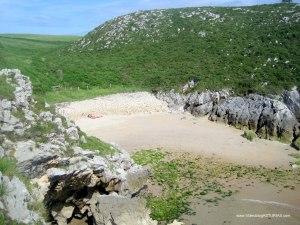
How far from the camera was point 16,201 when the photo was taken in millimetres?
18406

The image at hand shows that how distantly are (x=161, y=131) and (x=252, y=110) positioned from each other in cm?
1114

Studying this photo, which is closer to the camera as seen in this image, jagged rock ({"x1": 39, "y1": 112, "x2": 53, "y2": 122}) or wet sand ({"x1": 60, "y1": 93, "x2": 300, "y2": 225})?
jagged rock ({"x1": 39, "y1": 112, "x2": 53, "y2": 122})

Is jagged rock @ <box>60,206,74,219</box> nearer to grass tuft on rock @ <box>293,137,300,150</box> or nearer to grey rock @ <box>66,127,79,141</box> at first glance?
grey rock @ <box>66,127,79,141</box>

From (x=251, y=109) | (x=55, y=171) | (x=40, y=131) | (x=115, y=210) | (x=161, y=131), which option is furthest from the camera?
(x=251, y=109)

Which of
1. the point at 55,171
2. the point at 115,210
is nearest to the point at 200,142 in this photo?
the point at 115,210

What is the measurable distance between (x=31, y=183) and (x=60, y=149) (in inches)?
108

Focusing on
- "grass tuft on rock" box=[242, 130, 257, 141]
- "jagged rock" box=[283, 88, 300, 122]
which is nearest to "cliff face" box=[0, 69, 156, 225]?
"grass tuft on rock" box=[242, 130, 257, 141]

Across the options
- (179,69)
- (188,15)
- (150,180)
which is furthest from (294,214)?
(188,15)

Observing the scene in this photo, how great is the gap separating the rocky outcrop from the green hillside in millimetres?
1910

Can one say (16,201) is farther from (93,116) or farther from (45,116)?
(93,116)

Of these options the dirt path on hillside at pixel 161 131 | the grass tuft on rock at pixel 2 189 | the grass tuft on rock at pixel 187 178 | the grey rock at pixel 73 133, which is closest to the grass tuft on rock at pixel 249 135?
the dirt path on hillside at pixel 161 131

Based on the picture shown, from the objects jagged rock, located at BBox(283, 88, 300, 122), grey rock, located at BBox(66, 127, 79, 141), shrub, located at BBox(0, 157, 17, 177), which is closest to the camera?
shrub, located at BBox(0, 157, 17, 177)

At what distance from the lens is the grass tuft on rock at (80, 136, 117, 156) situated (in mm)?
26547

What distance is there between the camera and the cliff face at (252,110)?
158ft
